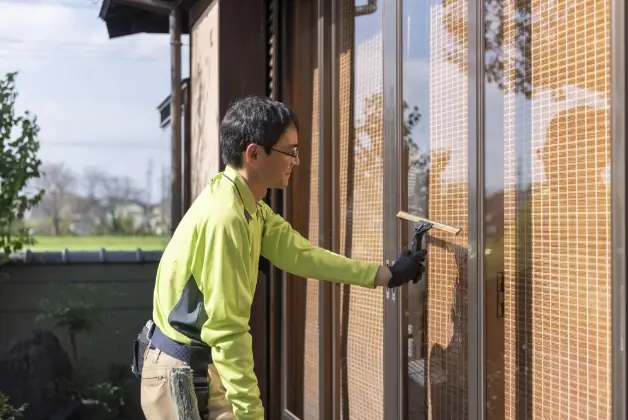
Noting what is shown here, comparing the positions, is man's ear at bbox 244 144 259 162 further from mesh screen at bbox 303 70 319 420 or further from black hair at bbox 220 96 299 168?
mesh screen at bbox 303 70 319 420

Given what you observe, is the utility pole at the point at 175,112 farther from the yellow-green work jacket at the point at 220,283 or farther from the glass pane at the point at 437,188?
the yellow-green work jacket at the point at 220,283

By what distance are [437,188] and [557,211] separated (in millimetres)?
733

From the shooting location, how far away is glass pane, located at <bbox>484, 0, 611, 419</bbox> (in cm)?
251

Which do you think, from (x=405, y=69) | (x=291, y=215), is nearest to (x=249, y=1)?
(x=291, y=215)

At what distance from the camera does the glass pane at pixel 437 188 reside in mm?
3225

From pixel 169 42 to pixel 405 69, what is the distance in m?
3.56

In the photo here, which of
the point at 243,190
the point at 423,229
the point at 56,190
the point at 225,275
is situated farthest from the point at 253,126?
the point at 56,190

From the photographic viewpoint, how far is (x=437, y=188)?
3.39 meters

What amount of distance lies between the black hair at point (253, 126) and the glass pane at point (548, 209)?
71cm

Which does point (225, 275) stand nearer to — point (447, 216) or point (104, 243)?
point (447, 216)

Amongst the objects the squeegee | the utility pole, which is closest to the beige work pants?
the squeegee

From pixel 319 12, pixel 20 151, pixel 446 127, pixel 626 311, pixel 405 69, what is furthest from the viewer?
pixel 20 151

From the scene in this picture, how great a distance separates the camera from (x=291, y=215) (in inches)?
203

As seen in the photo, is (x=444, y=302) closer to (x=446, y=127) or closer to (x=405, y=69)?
(x=446, y=127)
